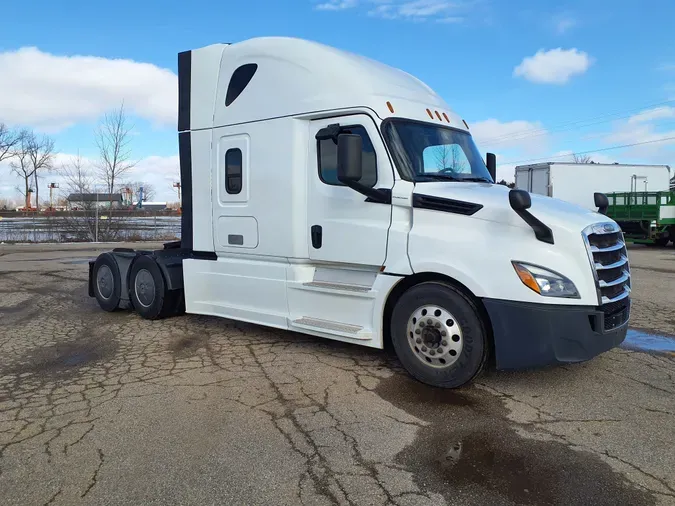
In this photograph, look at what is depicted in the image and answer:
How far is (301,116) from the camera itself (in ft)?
18.3

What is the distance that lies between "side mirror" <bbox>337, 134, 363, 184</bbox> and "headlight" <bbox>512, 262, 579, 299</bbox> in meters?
1.74

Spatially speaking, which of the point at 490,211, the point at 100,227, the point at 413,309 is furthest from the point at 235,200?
the point at 100,227

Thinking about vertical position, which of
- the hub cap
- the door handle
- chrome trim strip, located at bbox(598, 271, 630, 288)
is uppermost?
the door handle

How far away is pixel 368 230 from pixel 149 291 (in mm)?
3753

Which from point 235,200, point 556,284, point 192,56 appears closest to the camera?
point 556,284

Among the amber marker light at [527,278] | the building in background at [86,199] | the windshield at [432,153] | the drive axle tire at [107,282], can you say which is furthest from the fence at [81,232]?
the amber marker light at [527,278]

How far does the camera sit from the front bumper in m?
4.14

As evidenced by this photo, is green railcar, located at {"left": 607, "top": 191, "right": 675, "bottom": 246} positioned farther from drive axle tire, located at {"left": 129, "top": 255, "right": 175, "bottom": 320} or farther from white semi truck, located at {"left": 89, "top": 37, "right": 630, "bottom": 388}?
drive axle tire, located at {"left": 129, "top": 255, "right": 175, "bottom": 320}

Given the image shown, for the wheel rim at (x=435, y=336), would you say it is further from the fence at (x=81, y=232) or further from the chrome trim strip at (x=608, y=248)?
the fence at (x=81, y=232)

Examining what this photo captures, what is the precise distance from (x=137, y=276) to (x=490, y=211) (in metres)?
5.20

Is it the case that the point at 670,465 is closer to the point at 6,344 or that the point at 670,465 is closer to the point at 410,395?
the point at 410,395

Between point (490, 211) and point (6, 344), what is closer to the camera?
point (490, 211)

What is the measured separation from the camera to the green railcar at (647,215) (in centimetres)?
2058

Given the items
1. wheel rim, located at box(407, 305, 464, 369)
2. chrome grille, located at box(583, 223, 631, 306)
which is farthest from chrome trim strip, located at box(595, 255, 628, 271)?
wheel rim, located at box(407, 305, 464, 369)
